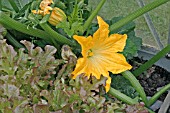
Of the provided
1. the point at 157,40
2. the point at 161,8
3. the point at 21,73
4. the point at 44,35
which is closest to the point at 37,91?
the point at 21,73

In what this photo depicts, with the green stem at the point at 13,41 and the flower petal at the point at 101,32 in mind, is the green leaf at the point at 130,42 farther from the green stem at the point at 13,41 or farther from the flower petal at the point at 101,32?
the green stem at the point at 13,41

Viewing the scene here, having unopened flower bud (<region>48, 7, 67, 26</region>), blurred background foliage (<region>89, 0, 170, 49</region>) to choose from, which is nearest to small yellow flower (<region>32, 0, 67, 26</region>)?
unopened flower bud (<region>48, 7, 67, 26</region>)

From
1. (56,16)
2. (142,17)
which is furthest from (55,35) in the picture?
(142,17)

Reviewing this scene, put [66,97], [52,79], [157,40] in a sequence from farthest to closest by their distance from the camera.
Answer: [157,40], [52,79], [66,97]

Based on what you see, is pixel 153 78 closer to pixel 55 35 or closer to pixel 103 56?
pixel 103 56

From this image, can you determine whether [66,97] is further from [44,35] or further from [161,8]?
[161,8]

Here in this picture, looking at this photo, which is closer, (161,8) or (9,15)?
(9,15)

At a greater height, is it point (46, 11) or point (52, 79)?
point (46, 11)

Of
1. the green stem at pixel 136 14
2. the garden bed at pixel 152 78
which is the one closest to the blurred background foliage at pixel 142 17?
the garden bed at pixel 152 78
